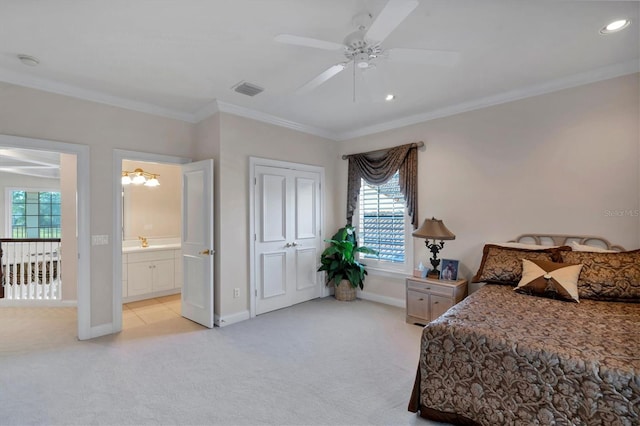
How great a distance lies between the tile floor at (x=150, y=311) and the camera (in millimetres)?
3949

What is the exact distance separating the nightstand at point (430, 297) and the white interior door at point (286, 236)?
1.66 metres

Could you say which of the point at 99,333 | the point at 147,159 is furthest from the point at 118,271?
the point at 147,159

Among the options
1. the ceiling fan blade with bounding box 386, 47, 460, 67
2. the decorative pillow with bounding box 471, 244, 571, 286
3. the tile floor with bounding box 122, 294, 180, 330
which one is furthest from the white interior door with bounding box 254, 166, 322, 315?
the ceiling fan blade with bounding box 386, 47, 460, 67

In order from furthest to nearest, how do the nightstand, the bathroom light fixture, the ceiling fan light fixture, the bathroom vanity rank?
the bathroom light fixture, the bathroom vanity, the nightstand, the ceiling fan light fixture

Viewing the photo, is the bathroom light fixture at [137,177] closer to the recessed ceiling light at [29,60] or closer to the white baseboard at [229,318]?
the recessed ceiling light at [29,60]

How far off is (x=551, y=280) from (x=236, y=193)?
136 inches

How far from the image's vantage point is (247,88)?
3.38 meters

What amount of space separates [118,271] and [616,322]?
4.63 meters

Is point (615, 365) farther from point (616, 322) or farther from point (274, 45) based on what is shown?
point (274, 45)

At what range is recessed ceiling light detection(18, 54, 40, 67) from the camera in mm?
2673

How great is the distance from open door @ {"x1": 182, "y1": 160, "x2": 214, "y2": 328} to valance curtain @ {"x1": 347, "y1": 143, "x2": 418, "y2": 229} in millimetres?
2236

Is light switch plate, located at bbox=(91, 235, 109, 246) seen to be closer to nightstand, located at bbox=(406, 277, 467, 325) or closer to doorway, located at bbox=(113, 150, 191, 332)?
doorway, located at bbox=(113, 150, 191, 332)

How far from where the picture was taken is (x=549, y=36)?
2.42m

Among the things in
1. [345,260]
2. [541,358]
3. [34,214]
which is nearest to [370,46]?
[541,358]
